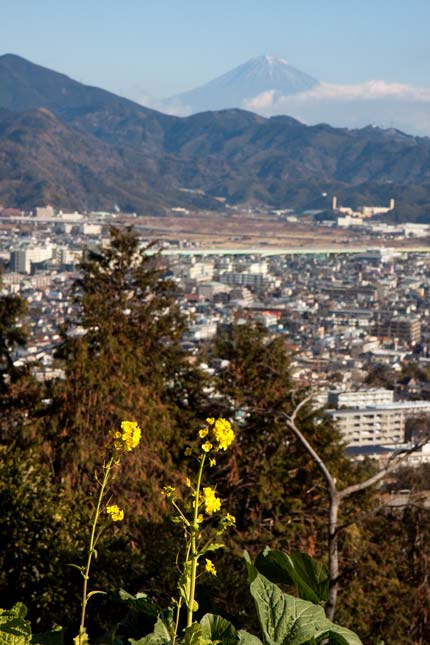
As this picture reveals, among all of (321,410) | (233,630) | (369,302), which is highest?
(233,630)

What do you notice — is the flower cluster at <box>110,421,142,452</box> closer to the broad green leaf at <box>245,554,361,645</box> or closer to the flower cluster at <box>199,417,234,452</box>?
the flower cluster at <box>199,417,234,452</box>

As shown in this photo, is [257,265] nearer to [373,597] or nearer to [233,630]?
[373,597]

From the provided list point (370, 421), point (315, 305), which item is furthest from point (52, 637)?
point (315, 305)

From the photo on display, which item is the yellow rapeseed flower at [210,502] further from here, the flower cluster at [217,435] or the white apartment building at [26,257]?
the white apartment building at [26,257]

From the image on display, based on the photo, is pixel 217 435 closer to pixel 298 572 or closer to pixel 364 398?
pixel 298 572

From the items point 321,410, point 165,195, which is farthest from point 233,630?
point 165,195
